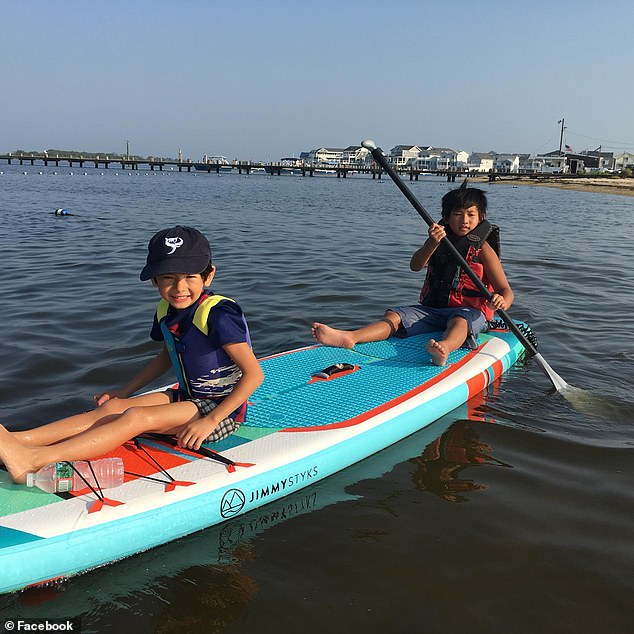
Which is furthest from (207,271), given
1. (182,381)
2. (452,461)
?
(452,461)

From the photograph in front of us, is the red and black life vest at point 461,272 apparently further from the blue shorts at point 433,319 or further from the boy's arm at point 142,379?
the boy's arm at point 142,379

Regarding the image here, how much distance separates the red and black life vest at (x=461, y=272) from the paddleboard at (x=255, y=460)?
0.65m

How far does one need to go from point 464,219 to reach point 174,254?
3124mm

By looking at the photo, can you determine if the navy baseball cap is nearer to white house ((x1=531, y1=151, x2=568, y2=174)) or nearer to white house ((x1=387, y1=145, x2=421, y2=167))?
white house ((x1=531, y1=151, x2=568, y2=174))

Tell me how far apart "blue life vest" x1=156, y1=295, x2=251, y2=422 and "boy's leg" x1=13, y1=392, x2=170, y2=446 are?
11.7 inches

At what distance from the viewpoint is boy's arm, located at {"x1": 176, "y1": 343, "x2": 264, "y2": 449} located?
10.2 feet

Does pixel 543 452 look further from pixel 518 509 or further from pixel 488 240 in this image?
pixel 488 240

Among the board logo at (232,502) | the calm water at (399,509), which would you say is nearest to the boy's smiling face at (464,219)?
the calm water at (399,509)

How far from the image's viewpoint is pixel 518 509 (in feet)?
11.1

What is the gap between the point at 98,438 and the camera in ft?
9.49

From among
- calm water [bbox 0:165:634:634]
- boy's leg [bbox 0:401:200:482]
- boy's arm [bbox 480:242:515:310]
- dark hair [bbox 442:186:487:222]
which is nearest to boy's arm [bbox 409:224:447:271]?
dark hair [bbox 442:186:487:222]

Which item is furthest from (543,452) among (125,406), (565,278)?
(565,278)

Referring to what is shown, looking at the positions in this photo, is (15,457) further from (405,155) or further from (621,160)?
(405,155)

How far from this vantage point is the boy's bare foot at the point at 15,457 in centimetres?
268
